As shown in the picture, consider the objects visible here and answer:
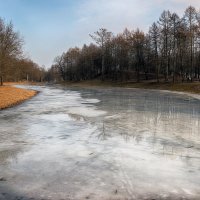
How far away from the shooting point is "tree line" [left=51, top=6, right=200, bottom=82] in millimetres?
62000

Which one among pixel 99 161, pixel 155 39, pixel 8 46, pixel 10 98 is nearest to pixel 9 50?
pixel 8 46

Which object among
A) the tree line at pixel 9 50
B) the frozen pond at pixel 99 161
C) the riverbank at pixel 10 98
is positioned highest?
the tree line at pixel 9 50

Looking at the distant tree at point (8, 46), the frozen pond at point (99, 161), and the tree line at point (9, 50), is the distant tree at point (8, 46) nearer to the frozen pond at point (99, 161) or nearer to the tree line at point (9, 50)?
the tree line at point (9, 50)

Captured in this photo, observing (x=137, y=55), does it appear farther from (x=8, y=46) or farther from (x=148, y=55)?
(x=8, y=46)

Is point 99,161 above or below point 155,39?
below

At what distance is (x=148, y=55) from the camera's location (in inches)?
A: 3103

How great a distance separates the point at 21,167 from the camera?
7973 millimetres

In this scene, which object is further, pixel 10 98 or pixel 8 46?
pixel 8 46

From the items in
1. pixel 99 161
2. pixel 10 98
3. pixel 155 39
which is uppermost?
pixel 155 39

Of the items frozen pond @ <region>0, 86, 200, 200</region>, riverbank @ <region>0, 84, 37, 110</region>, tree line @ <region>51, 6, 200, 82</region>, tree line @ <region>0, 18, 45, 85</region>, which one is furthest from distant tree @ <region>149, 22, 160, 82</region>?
frozen pond @ <region>0, 86, 200, 200</region>

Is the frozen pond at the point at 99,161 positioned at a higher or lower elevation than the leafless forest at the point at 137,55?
lower

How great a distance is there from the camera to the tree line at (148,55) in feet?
203

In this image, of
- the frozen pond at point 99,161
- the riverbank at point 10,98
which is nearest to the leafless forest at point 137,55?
the riverbank at point 10,98

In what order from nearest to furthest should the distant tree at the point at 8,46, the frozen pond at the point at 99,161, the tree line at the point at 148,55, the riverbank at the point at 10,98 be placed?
1. the frozen pond at the point at 99,161
2. the riverbank at the point at 10,98
3. the distant tree at the point at 8,46
4. the tree line at the point at 148,55
